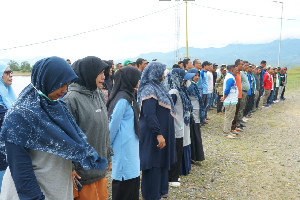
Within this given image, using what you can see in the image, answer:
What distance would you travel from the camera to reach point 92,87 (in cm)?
219

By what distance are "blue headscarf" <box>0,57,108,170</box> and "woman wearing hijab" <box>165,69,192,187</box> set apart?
2.41 metres

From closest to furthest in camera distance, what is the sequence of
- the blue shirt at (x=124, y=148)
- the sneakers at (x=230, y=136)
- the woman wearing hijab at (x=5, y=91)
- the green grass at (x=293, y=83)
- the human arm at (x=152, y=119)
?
the woman wearing hijab at (x=5, y=91) → the blue shirt at (x=124, y=148) → the human arm at (x=152, y=119) → the sneakers at (x=230, y=136) → the green grass at (x=293, y=83)

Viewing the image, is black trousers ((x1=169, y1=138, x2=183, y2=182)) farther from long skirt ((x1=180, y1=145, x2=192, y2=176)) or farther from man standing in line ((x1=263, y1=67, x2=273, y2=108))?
man standing in line ((x1=263, y1=67, x2=273, y2=108))

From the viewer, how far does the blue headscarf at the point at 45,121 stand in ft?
4.59

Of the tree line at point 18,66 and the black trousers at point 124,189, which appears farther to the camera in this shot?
the tree line at point 18,66

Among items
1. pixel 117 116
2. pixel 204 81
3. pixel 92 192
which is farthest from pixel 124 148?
pixel 204 81

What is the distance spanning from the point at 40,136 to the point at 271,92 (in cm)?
1324

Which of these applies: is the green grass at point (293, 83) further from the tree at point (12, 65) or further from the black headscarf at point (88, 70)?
the black headscarf at point (88, 70)

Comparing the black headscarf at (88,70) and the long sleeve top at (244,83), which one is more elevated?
the black headscarf at (88,70)

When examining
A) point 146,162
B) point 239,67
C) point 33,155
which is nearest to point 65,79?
point 33,155

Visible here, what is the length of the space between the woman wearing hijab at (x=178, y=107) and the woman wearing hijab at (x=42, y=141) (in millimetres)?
2370

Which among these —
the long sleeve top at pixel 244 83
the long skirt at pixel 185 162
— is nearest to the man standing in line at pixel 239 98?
the long sleeve top at pixel 244 83

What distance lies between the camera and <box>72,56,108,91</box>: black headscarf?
2.14m

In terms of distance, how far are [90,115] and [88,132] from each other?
0.14 m
